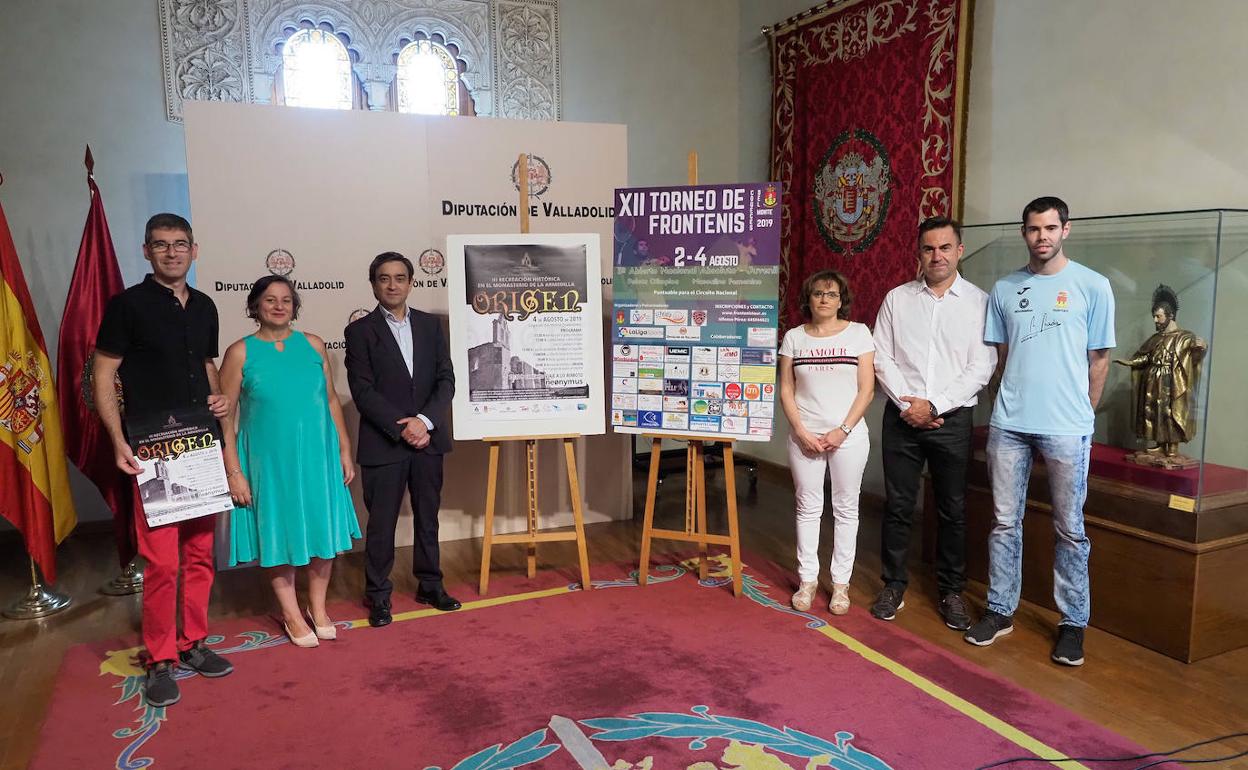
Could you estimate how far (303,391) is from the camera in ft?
9.83

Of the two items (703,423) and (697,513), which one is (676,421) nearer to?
(703,423)

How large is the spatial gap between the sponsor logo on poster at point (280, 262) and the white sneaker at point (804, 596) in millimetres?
2831

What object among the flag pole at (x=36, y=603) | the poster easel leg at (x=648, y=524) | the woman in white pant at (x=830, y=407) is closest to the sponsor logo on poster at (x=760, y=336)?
the woman in white pant at (x=830, y=407)

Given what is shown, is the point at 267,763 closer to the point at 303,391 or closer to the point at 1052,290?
the point at 303,391

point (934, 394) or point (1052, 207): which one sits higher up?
point (1052, 207)

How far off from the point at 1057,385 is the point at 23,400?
4216mm

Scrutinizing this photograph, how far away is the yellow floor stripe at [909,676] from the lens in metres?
2.45

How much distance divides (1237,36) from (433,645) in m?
3.96

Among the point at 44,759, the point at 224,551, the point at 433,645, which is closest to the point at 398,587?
the point at 433,645

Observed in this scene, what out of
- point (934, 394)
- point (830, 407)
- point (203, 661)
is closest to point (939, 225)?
point (934, 394)

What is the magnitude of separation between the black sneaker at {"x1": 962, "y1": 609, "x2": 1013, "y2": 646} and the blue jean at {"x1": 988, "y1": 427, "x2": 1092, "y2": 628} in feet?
0.09

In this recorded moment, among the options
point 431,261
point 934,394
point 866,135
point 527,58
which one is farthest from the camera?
point 527,58

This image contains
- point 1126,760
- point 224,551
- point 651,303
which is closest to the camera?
point 1126,760

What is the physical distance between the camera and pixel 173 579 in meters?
2.76
